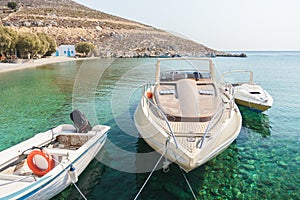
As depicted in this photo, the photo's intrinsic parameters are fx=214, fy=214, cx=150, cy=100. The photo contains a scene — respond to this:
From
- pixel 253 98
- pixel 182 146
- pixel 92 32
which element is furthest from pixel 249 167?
pixel 92 32

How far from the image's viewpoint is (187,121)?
657 cm

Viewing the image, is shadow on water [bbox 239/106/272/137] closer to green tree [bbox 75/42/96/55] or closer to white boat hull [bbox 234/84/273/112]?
white boat hull [bbox 234/84/273/112]

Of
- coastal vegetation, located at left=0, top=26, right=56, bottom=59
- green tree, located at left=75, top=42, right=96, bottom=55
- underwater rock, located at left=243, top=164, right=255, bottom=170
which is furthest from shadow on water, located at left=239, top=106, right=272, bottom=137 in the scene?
green tree, located at left=75, top=42, right=96, bottom=55

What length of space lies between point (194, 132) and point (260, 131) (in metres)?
5.43

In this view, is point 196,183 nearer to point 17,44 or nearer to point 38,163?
point 38,163

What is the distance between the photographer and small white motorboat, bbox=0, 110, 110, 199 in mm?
4442

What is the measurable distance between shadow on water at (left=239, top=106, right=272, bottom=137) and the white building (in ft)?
191

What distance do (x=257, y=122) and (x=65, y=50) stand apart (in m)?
60.2

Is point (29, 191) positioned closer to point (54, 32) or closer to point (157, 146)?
point (157, 146)

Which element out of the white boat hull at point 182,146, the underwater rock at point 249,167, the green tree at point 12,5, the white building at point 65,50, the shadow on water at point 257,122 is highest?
the green tree at point 12,5

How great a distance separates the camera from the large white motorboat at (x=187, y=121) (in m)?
5.07

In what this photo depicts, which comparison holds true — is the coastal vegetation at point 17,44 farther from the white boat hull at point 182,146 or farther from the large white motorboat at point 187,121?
the white boat hull at point 182,146

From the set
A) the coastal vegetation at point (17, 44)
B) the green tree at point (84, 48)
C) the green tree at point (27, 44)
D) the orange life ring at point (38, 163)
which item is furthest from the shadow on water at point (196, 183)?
the green tree at point (84, 48)

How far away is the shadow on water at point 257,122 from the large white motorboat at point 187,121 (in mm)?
3441
